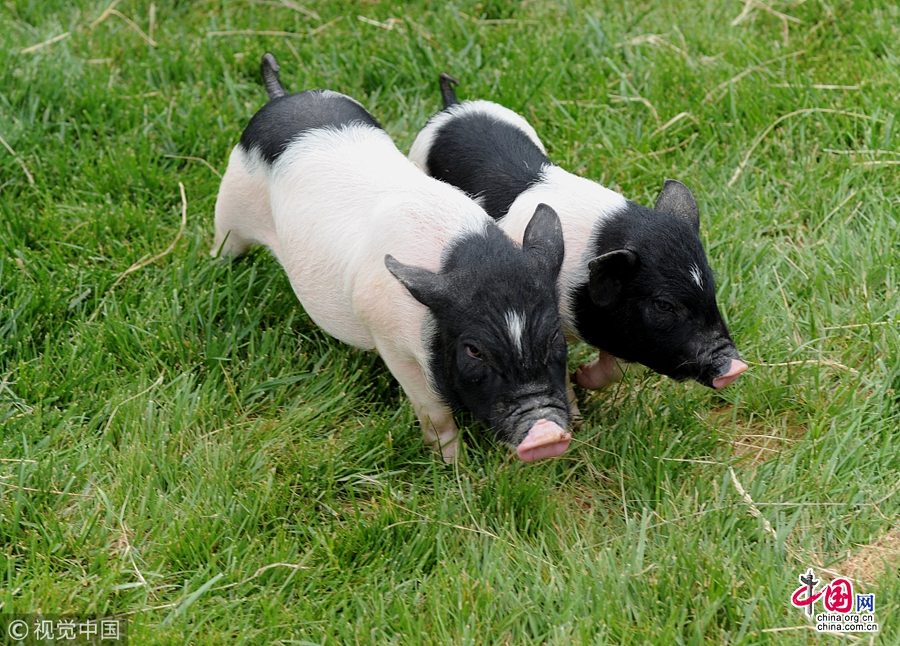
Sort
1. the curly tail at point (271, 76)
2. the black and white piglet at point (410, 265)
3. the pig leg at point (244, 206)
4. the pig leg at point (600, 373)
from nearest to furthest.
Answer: the black and white piglet at point (410, 265), the pig leg at point (600, 373), the pig leg at point (244, 206), the curly tail at point (271, 76)

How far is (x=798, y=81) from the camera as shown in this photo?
548 cm

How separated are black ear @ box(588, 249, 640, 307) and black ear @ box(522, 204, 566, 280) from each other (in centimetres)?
14

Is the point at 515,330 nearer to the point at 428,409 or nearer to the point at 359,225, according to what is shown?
the point at 428,409

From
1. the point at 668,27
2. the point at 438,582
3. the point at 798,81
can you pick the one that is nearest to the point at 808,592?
the point at 438,582

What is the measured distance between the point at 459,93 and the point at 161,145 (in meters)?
1.65

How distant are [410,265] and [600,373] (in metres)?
1.06

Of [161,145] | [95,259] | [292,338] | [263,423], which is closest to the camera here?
[263,423]

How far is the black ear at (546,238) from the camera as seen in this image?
3.39 m

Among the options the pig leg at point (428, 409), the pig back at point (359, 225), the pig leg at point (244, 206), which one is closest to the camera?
the pig back at point (359, 225)

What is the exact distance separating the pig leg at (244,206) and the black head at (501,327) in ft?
3.77

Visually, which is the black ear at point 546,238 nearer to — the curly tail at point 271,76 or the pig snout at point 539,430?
the pig snout at point 539,430

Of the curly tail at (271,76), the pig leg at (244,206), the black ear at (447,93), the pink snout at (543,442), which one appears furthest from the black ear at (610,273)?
the curly tail at (271,76)

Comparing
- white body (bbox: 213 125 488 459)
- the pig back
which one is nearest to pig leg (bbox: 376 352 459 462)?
white body (bbox: 213 125 488 459)

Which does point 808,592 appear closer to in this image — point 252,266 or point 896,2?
point 252,266
